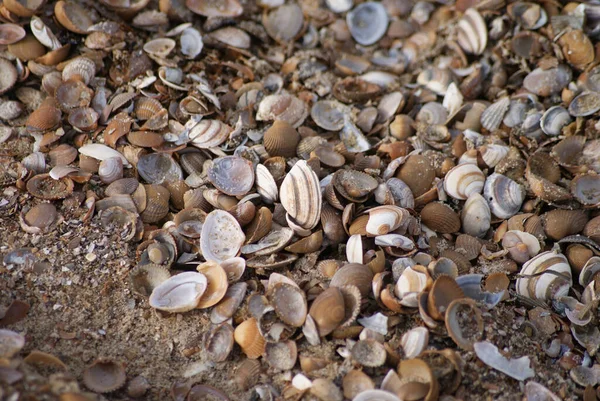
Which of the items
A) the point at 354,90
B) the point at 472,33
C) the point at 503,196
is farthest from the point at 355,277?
the point at 472,33

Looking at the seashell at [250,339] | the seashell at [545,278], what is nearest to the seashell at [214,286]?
the seashell at [250,339]

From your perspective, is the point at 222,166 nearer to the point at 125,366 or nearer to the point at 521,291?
the point at 125,366

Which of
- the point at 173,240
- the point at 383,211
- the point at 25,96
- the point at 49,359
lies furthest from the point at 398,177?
the point at 25,96

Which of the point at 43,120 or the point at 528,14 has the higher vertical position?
the point at 528,14

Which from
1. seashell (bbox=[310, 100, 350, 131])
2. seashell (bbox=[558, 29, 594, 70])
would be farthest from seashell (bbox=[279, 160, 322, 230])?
seashell (bbox=[558, 29, 594, 70])

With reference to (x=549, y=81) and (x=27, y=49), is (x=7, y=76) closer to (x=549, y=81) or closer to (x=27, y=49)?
(x=27, y=49)
